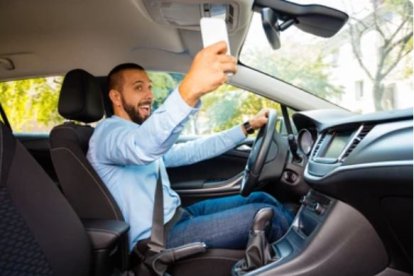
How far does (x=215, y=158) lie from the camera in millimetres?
2381

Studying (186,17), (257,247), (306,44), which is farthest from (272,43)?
(257,247)

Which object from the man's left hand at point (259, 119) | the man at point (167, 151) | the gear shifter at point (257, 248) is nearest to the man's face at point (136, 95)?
the man at point (167, 151)

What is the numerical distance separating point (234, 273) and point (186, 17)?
3.47ft

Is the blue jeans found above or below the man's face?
below

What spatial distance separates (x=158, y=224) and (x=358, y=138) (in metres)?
0.84

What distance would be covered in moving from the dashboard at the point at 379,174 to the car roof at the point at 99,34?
79 cm

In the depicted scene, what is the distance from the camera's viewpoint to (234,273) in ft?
4.59

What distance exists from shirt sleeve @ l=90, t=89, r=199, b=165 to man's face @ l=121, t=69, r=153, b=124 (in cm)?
23

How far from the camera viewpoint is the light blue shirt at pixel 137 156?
1278 millimetres

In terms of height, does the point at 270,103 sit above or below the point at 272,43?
below

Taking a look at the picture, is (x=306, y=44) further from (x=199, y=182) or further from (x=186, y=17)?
(x=199, y=182)

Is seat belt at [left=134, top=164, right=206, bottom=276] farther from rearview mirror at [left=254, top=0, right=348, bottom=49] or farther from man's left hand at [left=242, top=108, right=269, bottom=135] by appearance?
rearview mirror at [left=254, top=0, right=348, bottom=49]

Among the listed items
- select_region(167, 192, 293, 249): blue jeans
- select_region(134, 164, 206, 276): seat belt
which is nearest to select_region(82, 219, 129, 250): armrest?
select_region(134, 164, 206, 276): seat belt

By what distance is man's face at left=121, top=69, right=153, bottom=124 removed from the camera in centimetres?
186
